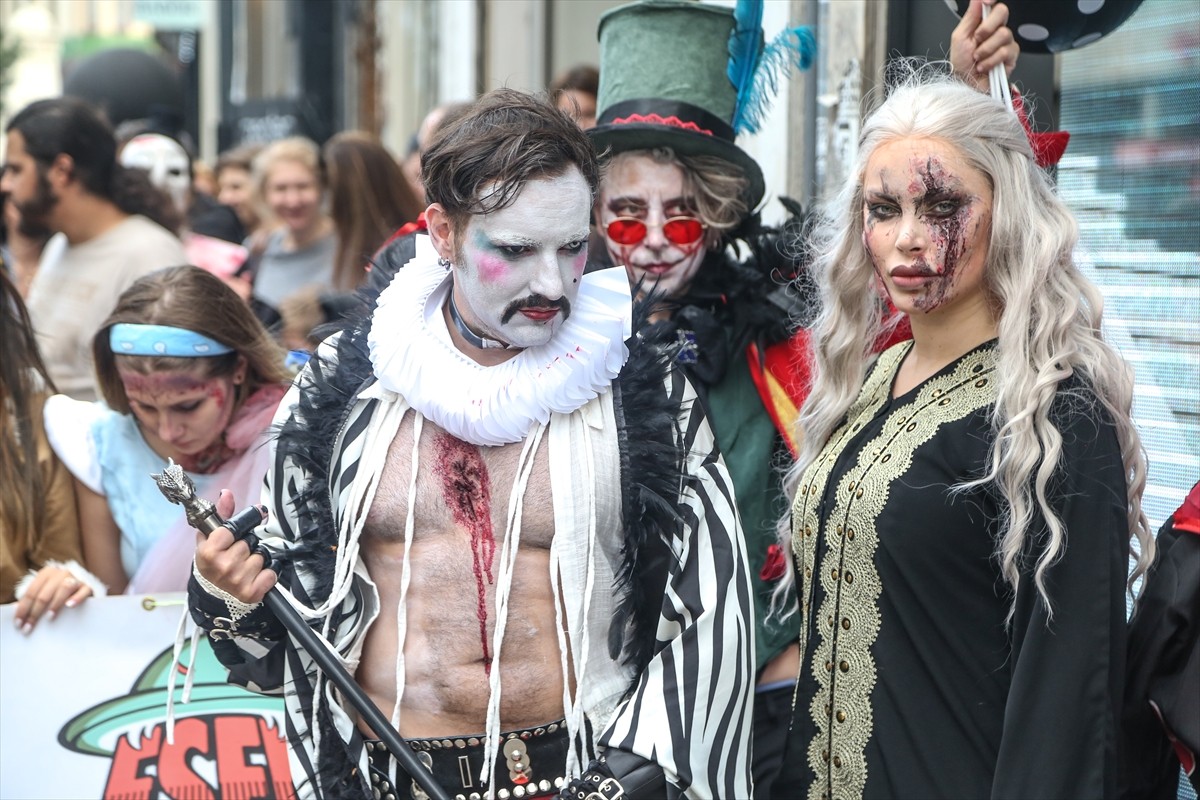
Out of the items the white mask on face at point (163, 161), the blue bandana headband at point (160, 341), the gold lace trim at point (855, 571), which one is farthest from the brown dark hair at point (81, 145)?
the gold lace trim at point (855, 571)

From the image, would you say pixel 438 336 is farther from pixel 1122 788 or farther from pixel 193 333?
pixel 1122 788

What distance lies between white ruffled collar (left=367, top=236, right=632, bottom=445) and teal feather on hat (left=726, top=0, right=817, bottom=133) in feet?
4.16

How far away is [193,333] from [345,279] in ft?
8.83

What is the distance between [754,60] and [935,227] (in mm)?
1412

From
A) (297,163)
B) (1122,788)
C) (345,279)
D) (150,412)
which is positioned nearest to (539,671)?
(1122,788)

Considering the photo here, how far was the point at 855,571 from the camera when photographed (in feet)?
9.16

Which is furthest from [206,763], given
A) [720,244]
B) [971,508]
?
[971,508]

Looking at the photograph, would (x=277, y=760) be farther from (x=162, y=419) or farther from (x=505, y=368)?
(x=505, y=368)

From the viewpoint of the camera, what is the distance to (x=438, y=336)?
2.87m

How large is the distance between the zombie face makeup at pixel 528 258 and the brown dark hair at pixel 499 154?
0.03 m

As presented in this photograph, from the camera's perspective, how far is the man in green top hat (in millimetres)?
3521

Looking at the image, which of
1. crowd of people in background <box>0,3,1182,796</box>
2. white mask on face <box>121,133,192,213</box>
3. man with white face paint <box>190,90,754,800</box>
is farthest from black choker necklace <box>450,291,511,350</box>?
white mask on face <box>121,133,192,213</box>

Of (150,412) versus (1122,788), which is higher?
(150,412)

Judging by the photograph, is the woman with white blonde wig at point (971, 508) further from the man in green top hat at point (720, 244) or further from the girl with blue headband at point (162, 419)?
the girl with blue headband at point (162, 419)
